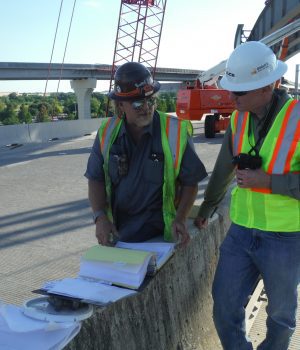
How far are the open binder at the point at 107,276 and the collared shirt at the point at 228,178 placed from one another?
0.72 m

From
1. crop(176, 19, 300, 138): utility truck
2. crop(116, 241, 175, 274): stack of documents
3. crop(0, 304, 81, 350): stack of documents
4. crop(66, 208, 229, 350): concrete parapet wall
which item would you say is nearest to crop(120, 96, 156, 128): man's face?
crop(116, 241, 175, 274): stack of documents

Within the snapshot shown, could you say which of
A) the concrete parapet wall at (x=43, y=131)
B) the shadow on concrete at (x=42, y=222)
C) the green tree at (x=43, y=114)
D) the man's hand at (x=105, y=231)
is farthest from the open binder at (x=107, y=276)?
the green tree at (x=43, y=114)

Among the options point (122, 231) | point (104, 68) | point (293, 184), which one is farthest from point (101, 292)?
point (104, 68)

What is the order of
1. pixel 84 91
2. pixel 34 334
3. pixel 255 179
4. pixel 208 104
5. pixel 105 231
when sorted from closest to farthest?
1. pixel 34 334
2. pixel 255 179
3. pixel 105 231
4. pixel 208 104
5. pixel 84 91

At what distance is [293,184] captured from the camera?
2561 millimetres

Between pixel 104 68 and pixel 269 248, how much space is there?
48.8 meters

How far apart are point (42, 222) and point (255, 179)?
4626 millimetres

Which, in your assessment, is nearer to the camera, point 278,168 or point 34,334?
point 34,334

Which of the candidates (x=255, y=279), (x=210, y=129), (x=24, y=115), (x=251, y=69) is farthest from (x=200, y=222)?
(x=24, y=115)

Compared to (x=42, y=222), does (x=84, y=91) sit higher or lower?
higher

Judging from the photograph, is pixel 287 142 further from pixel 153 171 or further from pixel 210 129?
pixel 210 129

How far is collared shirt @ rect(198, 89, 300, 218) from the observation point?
258cm

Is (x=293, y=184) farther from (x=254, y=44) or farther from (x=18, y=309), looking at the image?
(x=18, y=309)

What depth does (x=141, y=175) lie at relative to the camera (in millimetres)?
2977
